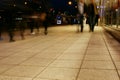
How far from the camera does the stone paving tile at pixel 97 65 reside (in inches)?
189

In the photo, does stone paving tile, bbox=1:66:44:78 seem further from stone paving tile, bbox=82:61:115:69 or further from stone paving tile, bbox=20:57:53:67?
stone paving tile, bbox=82:61:115:69

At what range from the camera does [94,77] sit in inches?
160

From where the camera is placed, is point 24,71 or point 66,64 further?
point 66,64

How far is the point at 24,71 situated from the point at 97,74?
1.48 m

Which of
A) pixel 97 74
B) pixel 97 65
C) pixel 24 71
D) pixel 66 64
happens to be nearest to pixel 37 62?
pixel 66 64

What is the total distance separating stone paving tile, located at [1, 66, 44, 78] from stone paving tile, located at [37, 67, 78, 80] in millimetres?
165

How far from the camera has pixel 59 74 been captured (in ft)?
14.1

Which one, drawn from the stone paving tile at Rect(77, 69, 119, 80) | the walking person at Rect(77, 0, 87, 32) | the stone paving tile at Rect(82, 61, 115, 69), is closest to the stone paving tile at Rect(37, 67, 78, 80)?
the stone paving tile at Rect(77, 69, 119, 80)

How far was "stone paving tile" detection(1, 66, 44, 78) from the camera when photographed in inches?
171

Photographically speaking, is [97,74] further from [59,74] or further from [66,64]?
[66,64]

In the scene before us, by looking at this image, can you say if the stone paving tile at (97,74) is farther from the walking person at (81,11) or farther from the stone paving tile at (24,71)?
the walking person at (81,11)

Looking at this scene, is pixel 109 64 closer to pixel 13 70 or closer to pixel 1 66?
pixel 13 70

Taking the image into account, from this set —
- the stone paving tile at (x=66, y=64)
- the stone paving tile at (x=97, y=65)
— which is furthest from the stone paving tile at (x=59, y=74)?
the stone paving tile at (x=97, y=65)

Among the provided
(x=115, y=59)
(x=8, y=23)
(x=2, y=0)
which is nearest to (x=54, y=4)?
(x=2, y=0)
